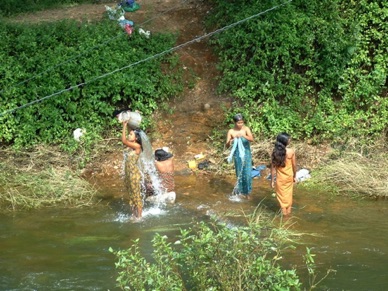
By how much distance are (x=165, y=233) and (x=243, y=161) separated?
1755mm

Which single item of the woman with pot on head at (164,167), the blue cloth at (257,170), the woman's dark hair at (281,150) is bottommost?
the blue cloth at (257,170)

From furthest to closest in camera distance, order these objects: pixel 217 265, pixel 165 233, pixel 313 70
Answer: pixel 313 70
pixel 165 233
pixel 217 265

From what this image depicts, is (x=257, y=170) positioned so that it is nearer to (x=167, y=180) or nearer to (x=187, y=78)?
(x=167, y=180)

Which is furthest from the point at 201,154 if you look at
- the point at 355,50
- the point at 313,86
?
the point at 355,50

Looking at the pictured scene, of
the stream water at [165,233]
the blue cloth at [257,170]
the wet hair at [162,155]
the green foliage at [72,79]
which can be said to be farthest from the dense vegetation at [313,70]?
the wet hair at [162,155]

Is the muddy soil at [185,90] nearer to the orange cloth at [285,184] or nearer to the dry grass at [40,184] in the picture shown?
the dry grass at [40,184]

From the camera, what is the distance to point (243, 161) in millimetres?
10586

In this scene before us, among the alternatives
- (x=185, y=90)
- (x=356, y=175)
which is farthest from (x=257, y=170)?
(x=185, y=90)

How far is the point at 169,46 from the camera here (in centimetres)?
1323

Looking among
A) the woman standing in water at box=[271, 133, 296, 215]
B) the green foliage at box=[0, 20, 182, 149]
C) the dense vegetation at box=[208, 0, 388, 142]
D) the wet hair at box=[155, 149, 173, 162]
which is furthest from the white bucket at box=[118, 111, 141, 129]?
the dense vegetation at box=[208, 0, 388, 142]

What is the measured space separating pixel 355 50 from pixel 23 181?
6.01m

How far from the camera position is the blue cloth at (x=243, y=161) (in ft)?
34.7

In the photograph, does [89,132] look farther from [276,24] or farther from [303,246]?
[303,246]

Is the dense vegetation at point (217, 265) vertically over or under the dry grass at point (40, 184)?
over
